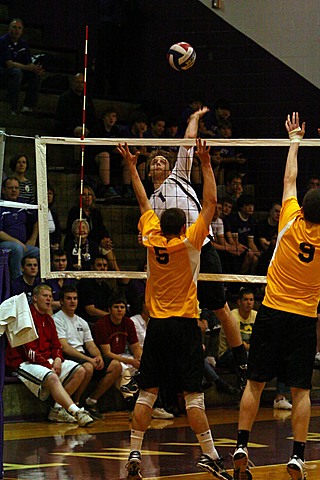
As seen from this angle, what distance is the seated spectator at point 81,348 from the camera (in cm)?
1107

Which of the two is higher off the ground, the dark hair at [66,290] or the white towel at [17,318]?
the white towel at [17,318]

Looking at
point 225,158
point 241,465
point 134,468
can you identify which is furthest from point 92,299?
point 241,465

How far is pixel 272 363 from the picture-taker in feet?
23.5

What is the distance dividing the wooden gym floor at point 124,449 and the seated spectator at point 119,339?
50cm

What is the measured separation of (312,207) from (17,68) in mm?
7659

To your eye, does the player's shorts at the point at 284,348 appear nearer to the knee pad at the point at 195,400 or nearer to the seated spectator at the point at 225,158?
the knee pad at the point at 195,400

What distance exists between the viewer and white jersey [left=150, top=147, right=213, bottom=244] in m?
8.86

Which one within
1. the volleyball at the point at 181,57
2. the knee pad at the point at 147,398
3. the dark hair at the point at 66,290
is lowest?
the knee pad at the point at 147,398

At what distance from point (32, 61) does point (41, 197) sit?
21.5 feet

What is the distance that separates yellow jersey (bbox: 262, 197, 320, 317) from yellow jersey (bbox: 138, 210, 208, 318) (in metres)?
0.57

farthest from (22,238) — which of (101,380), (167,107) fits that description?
(167,107)

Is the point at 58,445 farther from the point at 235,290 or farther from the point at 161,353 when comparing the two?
the point at 235,290

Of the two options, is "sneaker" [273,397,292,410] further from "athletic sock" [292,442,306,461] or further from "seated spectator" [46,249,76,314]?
"athletic sock" [292,442,306,461]

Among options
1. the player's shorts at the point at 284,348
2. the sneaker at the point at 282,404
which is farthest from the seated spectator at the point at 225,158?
the player's shorts at the point at 284,348
